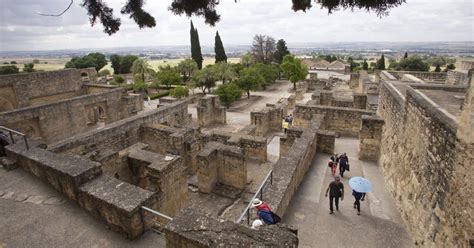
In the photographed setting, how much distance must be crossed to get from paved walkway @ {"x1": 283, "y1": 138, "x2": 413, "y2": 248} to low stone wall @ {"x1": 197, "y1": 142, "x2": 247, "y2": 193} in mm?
2477

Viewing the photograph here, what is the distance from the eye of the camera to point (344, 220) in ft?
20.6

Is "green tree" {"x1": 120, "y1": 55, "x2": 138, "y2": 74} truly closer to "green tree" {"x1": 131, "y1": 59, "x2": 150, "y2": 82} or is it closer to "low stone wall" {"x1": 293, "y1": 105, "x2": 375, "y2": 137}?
"green tree" {"x1": 131, "y1": 59, "x2": 150, "y2": 82}

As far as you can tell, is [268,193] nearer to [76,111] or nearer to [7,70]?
[76,111]

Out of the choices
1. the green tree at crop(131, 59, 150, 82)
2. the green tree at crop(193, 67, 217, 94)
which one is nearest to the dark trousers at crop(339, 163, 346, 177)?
the green tree at crop(193, 67, 217, 94)

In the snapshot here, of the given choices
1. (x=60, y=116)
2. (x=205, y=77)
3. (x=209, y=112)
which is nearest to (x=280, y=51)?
(x=205, y=77)

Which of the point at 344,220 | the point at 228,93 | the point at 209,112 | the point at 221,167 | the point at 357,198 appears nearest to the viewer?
the point at 344,220

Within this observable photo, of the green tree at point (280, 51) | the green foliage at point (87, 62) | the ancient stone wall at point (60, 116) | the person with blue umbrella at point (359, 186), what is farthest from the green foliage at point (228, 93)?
the green foliage at point (87, 62)

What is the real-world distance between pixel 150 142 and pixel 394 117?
399 inches

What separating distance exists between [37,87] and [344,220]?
21.1 m

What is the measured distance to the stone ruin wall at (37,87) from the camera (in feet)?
54.6

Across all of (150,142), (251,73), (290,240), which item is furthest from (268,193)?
(251,73)

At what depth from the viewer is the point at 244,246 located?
3.15m

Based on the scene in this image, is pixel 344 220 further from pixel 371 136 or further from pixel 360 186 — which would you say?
pixel 371 136

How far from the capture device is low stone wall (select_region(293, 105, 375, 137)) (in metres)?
12.8
